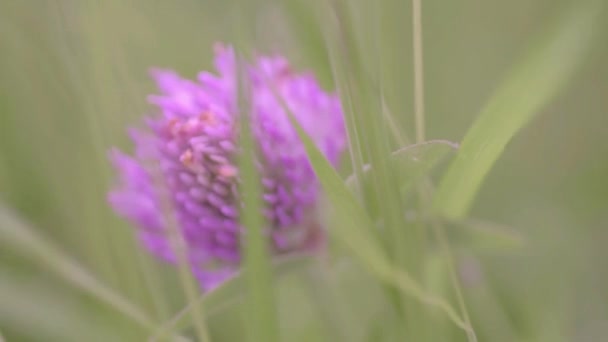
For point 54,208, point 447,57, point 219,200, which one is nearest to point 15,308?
point 54,208

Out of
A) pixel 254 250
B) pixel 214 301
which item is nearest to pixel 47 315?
pixel 214 301

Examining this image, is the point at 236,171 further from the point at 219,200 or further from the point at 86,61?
the point at 86,61

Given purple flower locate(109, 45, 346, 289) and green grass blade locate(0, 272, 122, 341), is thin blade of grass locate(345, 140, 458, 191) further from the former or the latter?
green grass blade locate(0, 272, 122, 341)

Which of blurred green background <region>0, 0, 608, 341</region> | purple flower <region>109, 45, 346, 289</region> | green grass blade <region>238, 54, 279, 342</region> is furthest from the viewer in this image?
blurred green background <region>0, 0, 608, 341</region>

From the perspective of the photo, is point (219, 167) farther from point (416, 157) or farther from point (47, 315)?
point (47, 315)

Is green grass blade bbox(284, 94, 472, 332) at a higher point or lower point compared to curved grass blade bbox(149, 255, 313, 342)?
lower

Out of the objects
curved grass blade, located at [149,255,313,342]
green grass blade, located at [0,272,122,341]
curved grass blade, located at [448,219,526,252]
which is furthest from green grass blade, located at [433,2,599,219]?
green grass blade, located at [0,272,122,341]

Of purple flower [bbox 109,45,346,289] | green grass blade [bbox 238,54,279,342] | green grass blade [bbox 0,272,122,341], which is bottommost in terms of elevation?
green grass blade [bbox 238,54,279,342]

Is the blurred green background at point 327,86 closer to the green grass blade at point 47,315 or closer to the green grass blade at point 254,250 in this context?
the green grass blade at point 47,315

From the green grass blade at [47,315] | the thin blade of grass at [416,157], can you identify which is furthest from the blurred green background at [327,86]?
the thin blade of grass at [416,157]
